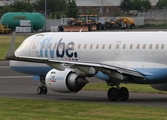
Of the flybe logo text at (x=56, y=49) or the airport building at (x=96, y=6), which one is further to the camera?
the airport building at (x=96, y=6)

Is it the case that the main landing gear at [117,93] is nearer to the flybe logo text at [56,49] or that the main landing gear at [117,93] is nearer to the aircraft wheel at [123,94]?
the aircraft wheel at [123,94]

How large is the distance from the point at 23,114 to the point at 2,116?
2.73 feet

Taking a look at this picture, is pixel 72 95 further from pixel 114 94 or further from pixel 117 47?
pixel 117 47

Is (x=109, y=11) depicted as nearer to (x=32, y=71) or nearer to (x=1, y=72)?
(x=1, y=72)

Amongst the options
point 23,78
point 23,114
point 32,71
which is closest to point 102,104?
point 23,114

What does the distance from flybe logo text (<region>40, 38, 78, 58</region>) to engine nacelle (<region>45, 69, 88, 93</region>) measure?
7.43 feet

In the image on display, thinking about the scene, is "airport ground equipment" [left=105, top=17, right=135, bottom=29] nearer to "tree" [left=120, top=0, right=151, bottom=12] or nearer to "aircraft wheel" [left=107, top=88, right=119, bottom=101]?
"tree" [left=120, top=0, right=151, bottom=12]

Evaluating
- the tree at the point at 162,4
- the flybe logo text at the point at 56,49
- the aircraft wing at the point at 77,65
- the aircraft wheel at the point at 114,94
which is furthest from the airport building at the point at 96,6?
the aircraft wing at the point at 77,65

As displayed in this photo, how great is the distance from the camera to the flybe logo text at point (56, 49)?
2847 cm

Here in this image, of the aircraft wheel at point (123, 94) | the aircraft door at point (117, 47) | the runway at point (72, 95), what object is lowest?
the runway at point (72, 95)

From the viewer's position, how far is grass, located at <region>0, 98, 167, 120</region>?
20281 mm

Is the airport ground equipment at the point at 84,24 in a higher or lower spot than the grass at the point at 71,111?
lower

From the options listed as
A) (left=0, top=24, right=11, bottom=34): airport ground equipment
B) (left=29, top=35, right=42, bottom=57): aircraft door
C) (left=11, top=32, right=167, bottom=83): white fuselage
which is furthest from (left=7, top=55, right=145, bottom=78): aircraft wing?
(left=0, top=24, right=11, bottom=34): airport ground equipment

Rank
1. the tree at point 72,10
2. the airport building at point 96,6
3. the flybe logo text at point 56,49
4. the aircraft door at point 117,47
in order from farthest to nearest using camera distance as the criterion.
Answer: the airport building at point 96,6 < the tree at point 72,10 < the flybe logo text at point 56,49 < the aircraft door at point 117,47
